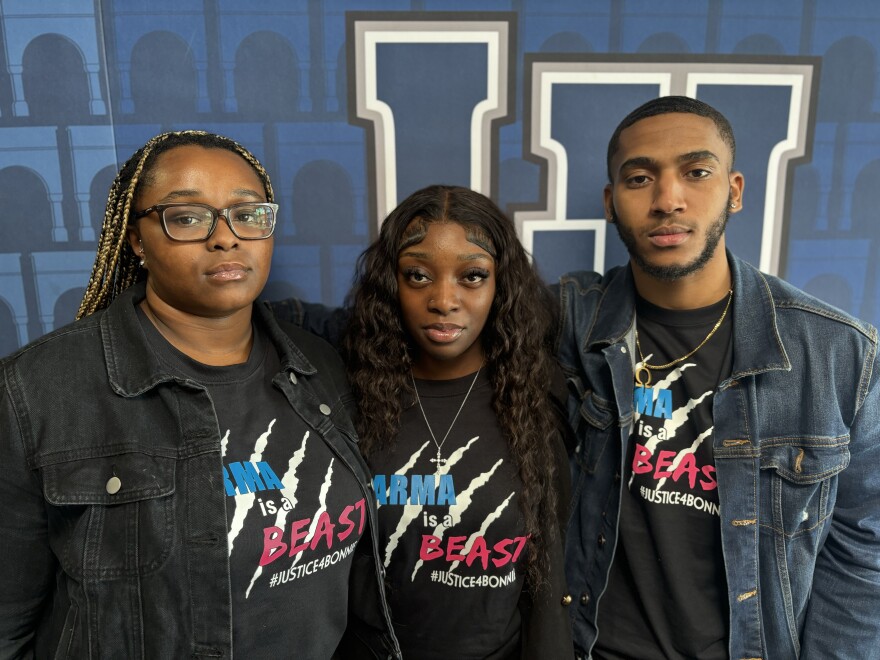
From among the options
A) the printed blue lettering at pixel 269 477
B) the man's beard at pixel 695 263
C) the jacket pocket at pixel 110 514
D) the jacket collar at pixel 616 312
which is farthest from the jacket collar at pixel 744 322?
the jacket pocket at pixel 110 514

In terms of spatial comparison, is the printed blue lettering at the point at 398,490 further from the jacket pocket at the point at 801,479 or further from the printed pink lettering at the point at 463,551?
the jacket pocket at the point at 801,479

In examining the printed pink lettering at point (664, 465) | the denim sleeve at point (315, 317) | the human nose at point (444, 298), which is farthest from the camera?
the denim sleeve at point (315, 317)

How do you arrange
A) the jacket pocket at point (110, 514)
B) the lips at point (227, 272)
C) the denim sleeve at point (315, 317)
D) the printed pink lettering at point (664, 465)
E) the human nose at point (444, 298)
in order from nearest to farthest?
1. the jacket pocket at point (110, 514)
2. the lips at point (227, 272)
3. the human nose at point (444, 298)
4. the printed pink lettering at point (664, 465)
5. the denim sleeve at point (315, 317)

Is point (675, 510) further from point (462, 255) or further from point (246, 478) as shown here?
point (246, 478)

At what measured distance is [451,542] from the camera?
1425 mm

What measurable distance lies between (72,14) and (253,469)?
5.23ft

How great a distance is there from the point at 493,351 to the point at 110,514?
970 millimetres

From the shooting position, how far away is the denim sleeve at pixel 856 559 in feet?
4.78

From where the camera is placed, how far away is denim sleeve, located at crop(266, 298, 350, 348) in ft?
5.91

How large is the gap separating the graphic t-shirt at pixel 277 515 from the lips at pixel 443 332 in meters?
0.37

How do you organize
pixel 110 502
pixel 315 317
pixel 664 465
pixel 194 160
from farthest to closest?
pixel 315 317
pixel 664 465
pixel 194 160
pixel 110 502

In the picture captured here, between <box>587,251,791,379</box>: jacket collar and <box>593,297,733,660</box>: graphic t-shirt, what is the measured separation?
1.5 inches

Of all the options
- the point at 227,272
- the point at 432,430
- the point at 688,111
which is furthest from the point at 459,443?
the point at 688,111

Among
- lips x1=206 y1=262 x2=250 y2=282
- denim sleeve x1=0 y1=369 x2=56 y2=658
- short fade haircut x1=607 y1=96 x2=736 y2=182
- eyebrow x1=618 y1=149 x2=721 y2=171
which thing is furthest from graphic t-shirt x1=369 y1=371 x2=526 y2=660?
short fade haircut x1=607 y1=96 x2=736 y2=182
